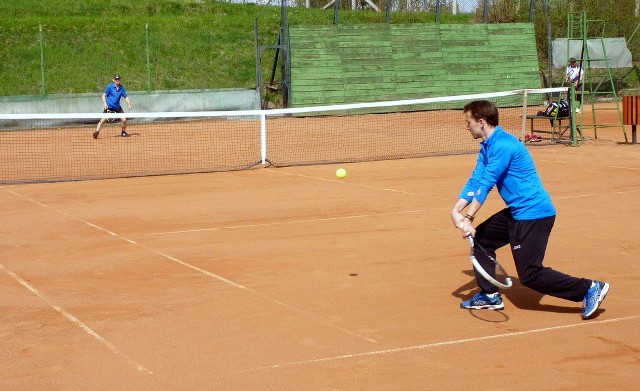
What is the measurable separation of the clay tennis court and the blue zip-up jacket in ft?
2.66

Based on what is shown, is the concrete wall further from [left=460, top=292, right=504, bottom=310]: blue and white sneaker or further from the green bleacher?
A: [left=460, top=292, right=504, bottom=310]: blue and white sneaker

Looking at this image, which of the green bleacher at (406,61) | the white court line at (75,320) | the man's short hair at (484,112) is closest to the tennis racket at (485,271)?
the man's short hair at (484,112)

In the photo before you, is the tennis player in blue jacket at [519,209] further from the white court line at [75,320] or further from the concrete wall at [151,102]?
the concrete wall at [151,102]

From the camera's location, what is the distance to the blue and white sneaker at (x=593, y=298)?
6.62 m

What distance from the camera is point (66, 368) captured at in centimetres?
579

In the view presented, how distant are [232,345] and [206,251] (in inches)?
128

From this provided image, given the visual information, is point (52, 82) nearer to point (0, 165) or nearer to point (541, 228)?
point (0, 165)

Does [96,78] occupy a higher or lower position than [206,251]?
higher

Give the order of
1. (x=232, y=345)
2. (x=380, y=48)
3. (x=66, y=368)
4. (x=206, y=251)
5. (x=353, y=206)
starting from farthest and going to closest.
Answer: (x=380, y=48)
(x=353, y=206)
(x=206, y=251)
(x=232, y=345)
(x=66, y=368)

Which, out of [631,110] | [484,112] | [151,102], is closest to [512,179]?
[484,112]

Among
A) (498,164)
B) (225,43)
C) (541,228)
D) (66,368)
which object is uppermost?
(225,43)

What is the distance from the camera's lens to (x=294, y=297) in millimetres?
7449

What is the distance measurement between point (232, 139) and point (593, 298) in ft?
53.7

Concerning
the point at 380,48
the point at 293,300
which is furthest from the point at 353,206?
the point at 380,48
